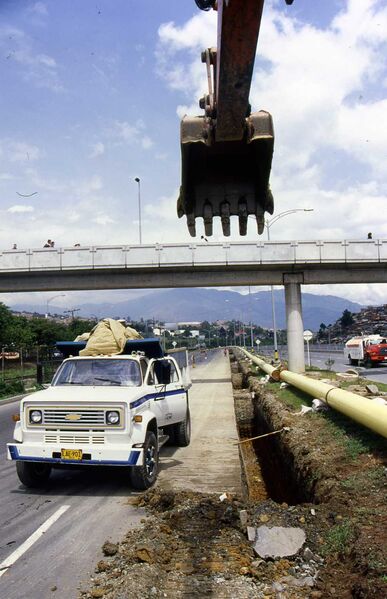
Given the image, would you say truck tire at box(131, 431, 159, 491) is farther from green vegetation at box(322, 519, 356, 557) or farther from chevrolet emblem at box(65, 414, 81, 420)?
green vegetation at box(322, 519, 356, 557)

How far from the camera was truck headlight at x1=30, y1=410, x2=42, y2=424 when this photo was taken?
7.72m

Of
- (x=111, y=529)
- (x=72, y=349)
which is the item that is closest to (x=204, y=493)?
(x=111, y=529)

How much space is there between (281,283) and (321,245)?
3.41 metres

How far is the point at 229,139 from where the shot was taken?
3.71 meters

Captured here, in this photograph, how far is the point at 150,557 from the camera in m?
5.05

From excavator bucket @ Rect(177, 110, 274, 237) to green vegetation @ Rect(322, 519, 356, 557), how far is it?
3.13 meters

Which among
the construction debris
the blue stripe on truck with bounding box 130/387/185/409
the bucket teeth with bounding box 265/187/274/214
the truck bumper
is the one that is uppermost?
the bucket teeth with bounding box 265/187/274/214

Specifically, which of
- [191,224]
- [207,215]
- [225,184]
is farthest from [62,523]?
[225,184]

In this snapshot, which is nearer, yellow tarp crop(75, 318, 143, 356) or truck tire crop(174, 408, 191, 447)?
yellow tarp crop(75, 318, 143, 356)

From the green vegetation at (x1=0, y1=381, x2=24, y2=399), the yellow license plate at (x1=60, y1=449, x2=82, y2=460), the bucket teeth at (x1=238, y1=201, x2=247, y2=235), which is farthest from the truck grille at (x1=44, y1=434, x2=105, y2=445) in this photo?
the green vegetation at (x1=0, y1=381, x2=24, y2=399)

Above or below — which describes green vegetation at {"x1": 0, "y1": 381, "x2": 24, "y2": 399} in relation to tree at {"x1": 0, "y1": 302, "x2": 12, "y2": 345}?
below

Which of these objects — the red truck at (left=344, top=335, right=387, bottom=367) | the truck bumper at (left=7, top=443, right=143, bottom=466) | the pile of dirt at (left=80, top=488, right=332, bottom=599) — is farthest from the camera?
the red truck at (left=344, top=335, right=387, bottom=367)

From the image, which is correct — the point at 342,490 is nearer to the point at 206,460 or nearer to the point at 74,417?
the point at 206,460

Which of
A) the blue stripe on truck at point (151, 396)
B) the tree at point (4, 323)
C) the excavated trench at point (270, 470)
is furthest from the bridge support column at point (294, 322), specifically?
the tree at point (4, 323)
